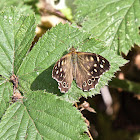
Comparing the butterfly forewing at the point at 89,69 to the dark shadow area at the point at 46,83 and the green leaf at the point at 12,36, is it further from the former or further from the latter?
the green leaf at the point at 12,36

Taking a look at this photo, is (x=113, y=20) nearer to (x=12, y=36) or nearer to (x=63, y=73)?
(x=63, y=73)

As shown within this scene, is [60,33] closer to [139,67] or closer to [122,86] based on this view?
[122,86]

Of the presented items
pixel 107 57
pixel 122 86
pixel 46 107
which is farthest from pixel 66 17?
pixel 46 107

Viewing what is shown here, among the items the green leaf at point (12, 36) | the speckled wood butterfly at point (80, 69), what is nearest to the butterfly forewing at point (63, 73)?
the speckled wood butterfly at point (80, 69)

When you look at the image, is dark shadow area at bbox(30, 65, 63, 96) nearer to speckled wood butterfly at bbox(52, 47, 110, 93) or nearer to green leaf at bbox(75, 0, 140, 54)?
speckled wood butterfly at bbox(52, 47, 110, 93)

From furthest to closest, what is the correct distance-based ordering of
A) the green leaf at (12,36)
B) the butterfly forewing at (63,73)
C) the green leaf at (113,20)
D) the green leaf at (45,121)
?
1. the green leaf at (113,20)
2. the green leaf at (12,36)
3. the butterfly forewing at (63,73)
4. the green leaf at (45,121)

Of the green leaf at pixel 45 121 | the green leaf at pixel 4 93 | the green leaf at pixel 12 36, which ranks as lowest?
the green leaf at pixel 45 121
